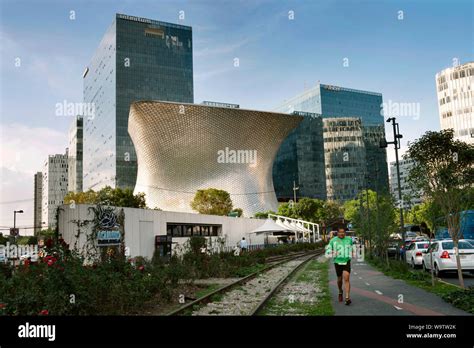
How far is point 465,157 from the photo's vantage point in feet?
56.0

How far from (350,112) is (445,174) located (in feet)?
522

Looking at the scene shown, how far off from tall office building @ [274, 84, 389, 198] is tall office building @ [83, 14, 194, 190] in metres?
42.5

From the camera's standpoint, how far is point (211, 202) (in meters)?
84.2

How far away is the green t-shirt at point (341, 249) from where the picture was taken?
1142cm

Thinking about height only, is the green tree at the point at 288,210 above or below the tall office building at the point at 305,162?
below

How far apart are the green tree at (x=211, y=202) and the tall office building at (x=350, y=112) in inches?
2634

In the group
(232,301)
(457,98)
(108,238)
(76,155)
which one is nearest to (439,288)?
(232,301)

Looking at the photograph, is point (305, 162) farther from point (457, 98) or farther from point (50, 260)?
point (50, 260)

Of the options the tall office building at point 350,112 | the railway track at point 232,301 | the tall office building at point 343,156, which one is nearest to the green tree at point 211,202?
the railway track at point 232,301

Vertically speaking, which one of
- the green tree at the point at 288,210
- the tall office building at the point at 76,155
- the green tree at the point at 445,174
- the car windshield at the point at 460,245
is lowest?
the car windshield at the point at 460,245

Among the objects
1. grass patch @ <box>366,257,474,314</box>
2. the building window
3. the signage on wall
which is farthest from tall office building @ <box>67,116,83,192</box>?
grass patch @ <box>366,257,474,314</box>

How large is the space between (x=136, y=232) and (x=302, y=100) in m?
152

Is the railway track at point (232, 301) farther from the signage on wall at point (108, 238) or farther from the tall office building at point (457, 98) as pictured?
the tall office building at point (457, 98)
